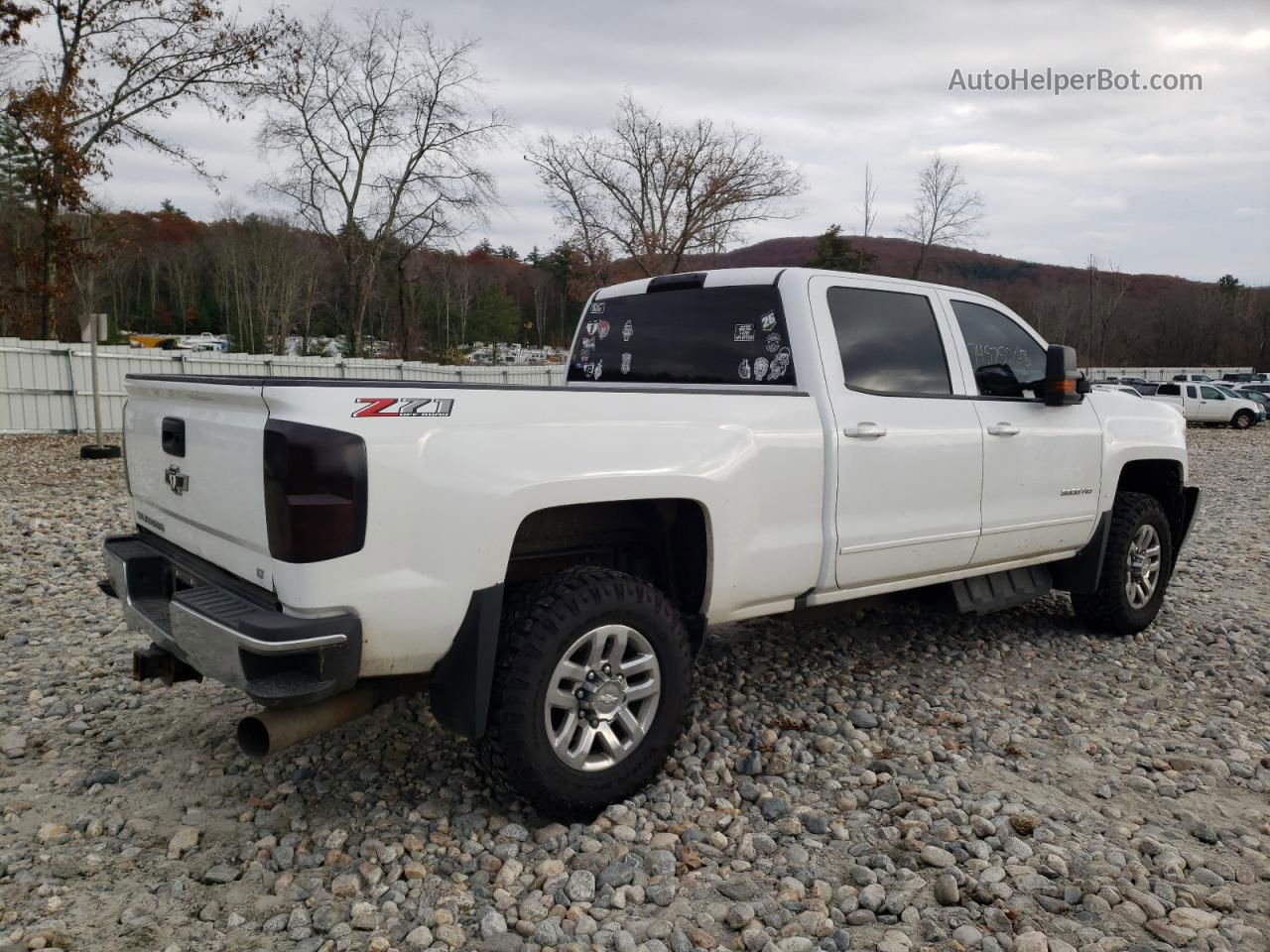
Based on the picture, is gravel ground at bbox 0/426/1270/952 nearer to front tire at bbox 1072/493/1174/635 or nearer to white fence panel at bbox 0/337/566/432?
front tire at bbox 1072/493/1174/635

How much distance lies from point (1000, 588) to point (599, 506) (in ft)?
8.39

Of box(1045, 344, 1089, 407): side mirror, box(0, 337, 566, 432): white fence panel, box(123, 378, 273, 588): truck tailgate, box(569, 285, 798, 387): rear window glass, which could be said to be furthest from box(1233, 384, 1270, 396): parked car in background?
box(123, 378, 273, 588): truck tailgate

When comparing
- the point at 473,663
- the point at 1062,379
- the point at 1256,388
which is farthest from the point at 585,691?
the point at 1256,388

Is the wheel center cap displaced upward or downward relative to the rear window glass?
downward

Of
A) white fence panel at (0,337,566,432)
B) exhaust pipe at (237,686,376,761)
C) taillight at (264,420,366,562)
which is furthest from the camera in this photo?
white fence panel at (0,337,566,432)

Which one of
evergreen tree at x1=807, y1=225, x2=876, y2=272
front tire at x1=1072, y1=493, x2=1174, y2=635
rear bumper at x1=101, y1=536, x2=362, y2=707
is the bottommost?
front tire at x1=1072, y1=493, x2=1174, y2=635

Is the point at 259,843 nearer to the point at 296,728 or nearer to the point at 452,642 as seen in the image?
the point at 296,728

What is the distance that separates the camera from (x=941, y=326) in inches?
174

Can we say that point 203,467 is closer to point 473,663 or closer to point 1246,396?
point 473,663

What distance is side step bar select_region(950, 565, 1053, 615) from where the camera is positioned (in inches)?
182

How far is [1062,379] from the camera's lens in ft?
14.8

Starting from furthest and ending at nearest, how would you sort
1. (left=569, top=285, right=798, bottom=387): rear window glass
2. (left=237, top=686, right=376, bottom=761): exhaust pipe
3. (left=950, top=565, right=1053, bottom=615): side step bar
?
1. (left=950, top=565, right=1053, bottom=615): side step bar
2. (left=569, top=285, right=798, bottom=387): rear window glass
3. (left=237, top=686, right=376, bottom=761): exhaust pipe

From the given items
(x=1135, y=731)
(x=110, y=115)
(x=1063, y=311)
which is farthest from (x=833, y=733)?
(x=1063, y=311)

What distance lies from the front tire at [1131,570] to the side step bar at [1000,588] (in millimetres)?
450
